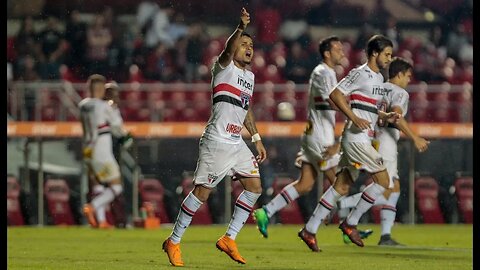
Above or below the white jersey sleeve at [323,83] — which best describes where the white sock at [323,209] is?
below

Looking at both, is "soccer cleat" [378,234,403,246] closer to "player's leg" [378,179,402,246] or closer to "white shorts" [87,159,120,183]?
"player's leg" [378,179,402,246]

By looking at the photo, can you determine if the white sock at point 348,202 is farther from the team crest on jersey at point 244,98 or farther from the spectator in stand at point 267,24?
the spectator in stand at point 267,24

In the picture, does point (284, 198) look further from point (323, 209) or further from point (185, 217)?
point (185, 217)

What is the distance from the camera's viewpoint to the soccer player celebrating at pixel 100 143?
71.4ft

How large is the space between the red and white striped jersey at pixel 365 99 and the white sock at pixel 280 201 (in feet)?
4.57

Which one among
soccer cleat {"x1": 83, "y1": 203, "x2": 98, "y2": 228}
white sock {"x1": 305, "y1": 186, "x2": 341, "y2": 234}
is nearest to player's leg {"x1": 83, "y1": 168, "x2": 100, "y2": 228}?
soccer cleat {"x1": 83, "y1": 203, "x2": 98, "y2": 228}

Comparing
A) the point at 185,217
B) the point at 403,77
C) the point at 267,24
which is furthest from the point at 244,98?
the point at 267,24

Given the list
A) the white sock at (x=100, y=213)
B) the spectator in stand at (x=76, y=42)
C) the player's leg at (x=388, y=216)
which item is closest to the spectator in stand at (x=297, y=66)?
the spectator in stand at (x=76, y=42)

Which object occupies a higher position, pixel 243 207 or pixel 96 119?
pixel 96 119

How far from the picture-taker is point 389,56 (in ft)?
52.2

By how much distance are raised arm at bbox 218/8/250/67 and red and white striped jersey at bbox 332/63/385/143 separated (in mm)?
2960

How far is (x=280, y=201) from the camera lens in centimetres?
1700

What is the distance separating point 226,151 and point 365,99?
2.97 metres
